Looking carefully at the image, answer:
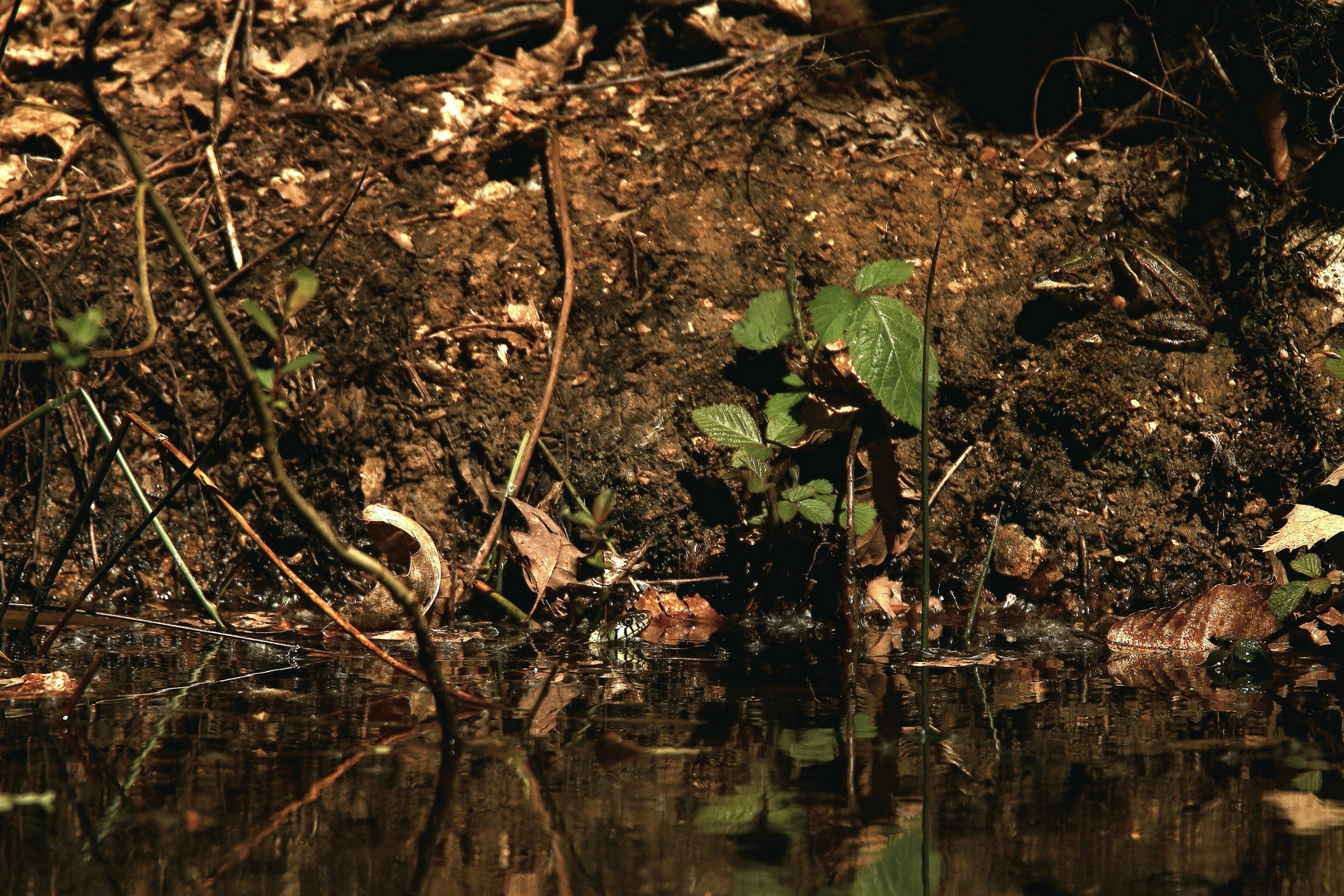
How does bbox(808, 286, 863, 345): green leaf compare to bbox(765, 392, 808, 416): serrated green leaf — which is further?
bbox(765, 392, 808, 416): serrated green leaf

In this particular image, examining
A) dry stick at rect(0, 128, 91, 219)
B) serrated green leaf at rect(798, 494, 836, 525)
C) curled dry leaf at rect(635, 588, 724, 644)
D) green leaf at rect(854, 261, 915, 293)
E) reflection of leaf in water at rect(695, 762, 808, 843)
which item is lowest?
reflection of leaf in water at rect(695, 762, 808, 843)

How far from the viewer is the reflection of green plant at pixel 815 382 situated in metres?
2.03

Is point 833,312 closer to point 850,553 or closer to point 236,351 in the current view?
point 850,553

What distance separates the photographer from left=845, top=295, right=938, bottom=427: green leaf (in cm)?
198

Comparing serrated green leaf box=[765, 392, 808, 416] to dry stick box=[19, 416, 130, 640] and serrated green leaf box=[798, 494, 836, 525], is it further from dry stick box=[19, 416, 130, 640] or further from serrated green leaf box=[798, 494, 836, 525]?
dry stick box=[19, 416, 130, 640]

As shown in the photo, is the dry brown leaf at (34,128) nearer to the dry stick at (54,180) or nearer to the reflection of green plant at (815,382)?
the dry stick at (54,180)

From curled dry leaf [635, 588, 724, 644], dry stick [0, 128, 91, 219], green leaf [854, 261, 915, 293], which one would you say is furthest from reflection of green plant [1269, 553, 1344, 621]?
dry stick [0, 128, 91, 219]

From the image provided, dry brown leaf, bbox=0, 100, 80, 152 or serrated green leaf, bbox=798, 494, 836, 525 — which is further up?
dry brown leaf, bbox=0, 100, 80, 152

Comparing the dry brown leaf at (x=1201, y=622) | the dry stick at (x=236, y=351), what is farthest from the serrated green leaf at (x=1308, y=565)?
the dry stick at (x=236, y=351)

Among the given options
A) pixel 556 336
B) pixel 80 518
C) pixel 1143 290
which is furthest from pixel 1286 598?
pixel 80 518

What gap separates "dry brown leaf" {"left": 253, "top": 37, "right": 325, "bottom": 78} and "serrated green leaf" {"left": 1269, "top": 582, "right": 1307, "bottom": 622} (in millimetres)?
3067

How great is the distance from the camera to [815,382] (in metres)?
2.32

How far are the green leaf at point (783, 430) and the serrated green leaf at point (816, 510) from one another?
0.50 ft

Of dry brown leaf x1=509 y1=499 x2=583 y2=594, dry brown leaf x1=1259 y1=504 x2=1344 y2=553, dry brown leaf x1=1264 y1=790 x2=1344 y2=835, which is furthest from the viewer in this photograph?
dry brown leaf x1=509 y1=499 x2=583 y2=594
